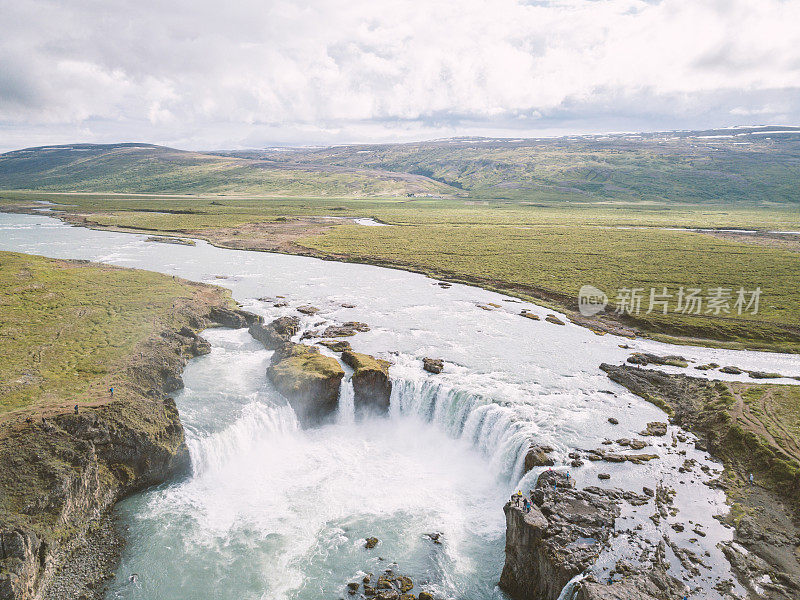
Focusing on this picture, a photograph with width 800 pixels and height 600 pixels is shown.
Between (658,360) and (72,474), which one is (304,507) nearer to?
(72,474)

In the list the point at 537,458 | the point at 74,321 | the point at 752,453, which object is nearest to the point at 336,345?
the point at 537,458

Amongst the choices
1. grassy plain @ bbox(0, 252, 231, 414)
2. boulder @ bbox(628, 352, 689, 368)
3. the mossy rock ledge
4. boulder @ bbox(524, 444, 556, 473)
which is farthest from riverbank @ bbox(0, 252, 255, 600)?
boulder @ bbox(628, 352, 689, 368)

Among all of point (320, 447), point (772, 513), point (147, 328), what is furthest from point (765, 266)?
point (147, 328)

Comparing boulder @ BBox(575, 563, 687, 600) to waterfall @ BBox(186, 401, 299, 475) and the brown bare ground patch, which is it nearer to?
waterfall @ BBox(186, 401, 299, 475)

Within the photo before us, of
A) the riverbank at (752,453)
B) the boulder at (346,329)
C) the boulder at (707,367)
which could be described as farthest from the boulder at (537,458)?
the boulder at (346,329)

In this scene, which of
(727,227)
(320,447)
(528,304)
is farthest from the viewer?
(727,227)

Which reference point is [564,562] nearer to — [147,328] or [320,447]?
[320,447]
